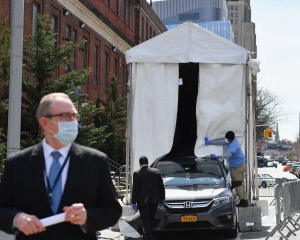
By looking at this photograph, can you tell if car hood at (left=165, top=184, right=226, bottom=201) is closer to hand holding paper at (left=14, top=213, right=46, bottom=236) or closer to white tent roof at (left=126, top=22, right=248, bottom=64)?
white tent roof at (left=126, top=22, right=248, bottom=64)

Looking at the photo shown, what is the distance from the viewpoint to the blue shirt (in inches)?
571

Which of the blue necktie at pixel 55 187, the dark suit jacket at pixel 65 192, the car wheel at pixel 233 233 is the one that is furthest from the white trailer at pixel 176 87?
the blue necktie at pixel 55 187

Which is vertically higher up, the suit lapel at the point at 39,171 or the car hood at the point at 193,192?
the suit lapel at the point at 39,171

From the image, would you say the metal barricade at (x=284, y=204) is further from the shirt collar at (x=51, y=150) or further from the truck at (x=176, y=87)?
the shirt collar at (x=51, y=150)

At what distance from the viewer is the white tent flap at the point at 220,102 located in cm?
1473

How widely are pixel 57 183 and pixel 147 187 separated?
27.5 feet

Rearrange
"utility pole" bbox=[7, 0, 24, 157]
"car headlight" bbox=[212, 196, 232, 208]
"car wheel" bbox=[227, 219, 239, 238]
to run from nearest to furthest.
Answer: "utility pole" bbox=[7, 0, 24, 157] < "car headlight" bbox=[212, 196, 232, 208] < "car wheel" bbox=[227, 219, 239, 238]

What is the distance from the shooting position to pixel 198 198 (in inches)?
542

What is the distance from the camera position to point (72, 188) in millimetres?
4121

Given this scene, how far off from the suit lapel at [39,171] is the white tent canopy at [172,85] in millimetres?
10524

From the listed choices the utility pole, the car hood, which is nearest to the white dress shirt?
the utility pole

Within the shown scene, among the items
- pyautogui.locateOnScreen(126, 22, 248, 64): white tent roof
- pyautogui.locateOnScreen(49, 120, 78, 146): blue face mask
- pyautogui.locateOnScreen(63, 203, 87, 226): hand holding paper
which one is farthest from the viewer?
pyautogui.locateOnScreen(126, 22, 248, 64): white tent roof

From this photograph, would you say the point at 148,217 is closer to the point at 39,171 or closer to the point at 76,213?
the point at 39,171

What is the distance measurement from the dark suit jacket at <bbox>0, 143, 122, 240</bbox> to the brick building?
2226 centimetres
